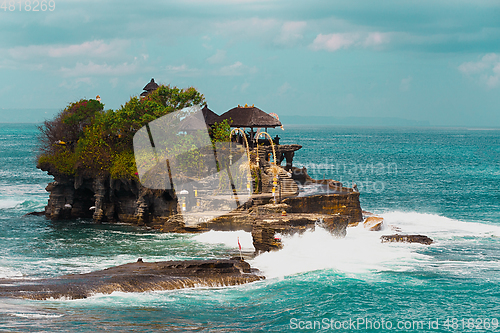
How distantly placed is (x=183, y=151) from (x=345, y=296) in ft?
89.2

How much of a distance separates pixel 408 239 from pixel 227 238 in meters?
15.0

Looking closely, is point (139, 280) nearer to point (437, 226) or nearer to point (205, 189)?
point (205, 189)

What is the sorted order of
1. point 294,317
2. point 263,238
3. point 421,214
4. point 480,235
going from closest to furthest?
point 294,317 < point 263,238 < point 480,235 < point 421,214

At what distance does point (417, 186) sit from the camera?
8962cm

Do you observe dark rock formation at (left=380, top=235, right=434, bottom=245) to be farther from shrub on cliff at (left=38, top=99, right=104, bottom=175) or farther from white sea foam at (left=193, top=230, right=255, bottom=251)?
shrub on cliff at (left=38, top=99, right=104, bottom=175)

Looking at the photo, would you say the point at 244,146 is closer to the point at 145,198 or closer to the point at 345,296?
the point at 145,198

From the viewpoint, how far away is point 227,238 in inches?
1811

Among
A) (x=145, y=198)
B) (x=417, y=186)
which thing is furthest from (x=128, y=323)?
(x=417, y=186)

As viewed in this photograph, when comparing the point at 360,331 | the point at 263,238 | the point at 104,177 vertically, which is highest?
the point at 104,177

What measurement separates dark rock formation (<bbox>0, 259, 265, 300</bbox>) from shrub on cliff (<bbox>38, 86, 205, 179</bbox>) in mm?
20724

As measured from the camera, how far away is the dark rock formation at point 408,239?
149 feet

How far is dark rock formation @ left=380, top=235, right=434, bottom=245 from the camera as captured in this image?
4528 centimetres

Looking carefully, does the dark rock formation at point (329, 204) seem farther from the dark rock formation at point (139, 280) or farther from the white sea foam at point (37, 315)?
the white sea foam at point (37, 315)

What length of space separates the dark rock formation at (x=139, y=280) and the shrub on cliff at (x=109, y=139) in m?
20.7
